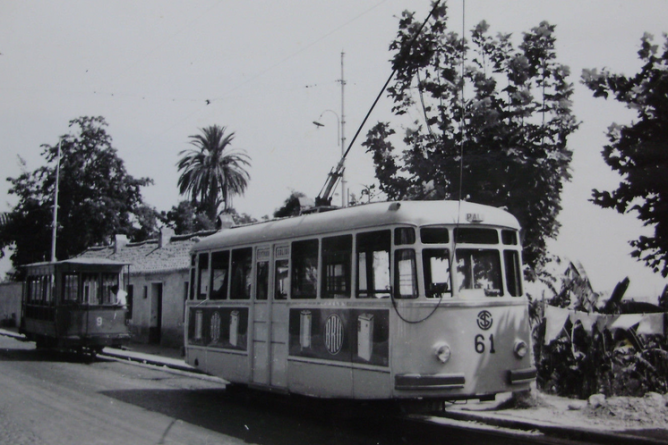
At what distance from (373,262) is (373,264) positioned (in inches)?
1.0

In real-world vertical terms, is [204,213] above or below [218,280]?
above

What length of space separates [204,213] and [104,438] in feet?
180

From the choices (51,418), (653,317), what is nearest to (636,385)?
(653,317)

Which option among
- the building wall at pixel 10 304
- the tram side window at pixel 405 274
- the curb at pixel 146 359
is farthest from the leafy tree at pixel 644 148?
the building wall at pixel 10 304

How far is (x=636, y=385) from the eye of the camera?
1162cm

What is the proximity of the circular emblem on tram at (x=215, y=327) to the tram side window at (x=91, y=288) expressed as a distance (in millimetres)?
9684

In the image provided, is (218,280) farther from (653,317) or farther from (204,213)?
(204,213)

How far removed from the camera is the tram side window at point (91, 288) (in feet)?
71.5

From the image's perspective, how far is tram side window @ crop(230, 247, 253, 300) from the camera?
12.4 m

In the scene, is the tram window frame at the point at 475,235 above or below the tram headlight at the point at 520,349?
above

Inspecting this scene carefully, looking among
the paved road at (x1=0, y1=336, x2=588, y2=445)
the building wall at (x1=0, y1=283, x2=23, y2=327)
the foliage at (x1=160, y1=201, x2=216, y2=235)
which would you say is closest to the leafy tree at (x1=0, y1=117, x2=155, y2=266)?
the building wall at (x1=0, y1=283, x2=23, y2=327)

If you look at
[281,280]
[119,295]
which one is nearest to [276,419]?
[281,280]

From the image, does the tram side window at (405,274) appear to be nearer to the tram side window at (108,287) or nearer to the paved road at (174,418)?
the paved road at (174,418)

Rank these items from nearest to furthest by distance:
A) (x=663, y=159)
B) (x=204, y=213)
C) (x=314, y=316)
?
(x=663, y=159), (x=314, y=316), (x=204, y=213)
